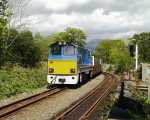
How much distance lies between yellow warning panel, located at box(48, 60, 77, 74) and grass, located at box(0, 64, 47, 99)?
6.19 ft

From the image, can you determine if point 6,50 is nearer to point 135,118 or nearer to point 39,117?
point 39,117

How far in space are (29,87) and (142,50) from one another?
5724 centimetres

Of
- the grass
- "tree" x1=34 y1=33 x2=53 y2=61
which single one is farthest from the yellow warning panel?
"tree" x1=34 y1=33 x2=53 y2=61

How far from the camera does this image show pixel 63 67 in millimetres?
29062

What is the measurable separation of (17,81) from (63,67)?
134 inches

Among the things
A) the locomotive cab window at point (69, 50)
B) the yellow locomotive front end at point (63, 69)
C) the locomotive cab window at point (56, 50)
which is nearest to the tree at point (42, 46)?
the locomotive cab window at point (56, 50)

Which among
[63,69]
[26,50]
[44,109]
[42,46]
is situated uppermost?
[42,46]

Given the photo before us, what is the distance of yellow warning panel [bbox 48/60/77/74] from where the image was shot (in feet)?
94.8

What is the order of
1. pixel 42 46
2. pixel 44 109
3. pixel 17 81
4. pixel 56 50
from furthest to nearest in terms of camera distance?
pixel 42 46 → pixel 56 50 → pixel 17 81 → pixel 44 109

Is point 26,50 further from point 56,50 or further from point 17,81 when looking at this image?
point 17,81

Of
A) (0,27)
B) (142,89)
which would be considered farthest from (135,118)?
(0,27)

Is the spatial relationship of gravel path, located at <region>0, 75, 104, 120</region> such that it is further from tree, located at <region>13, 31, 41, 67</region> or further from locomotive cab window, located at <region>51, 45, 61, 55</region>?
tree, located at <region>13, 31, 41, 67</region>

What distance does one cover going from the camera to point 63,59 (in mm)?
29266

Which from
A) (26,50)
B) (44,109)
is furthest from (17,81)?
(26,50)
